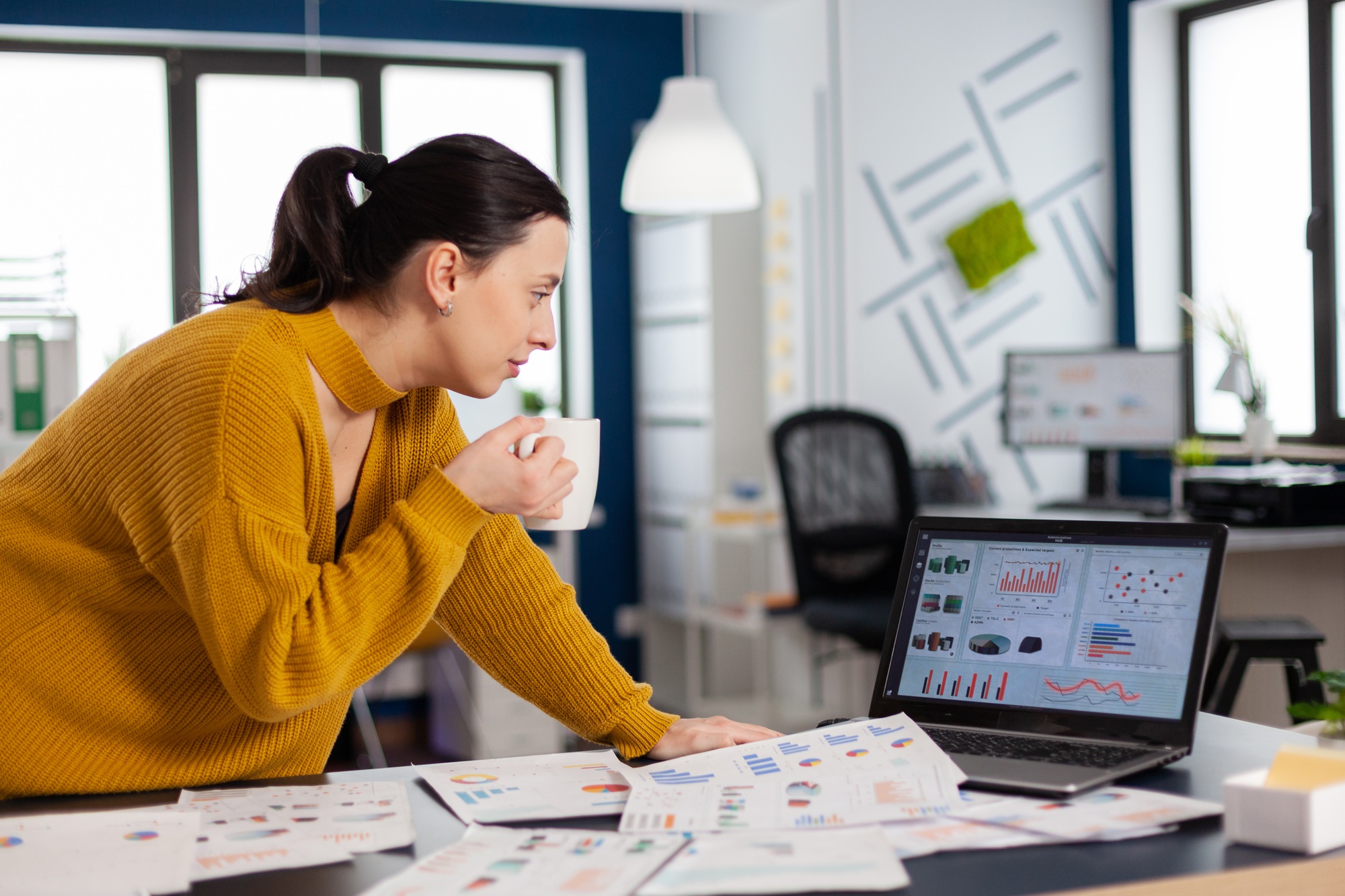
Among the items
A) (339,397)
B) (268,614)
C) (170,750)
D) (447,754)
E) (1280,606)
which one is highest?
(339,397)

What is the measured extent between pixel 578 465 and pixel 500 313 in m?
0.17

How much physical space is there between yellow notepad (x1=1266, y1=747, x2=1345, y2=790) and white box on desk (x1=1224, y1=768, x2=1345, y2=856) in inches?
1.2

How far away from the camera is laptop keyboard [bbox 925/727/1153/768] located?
3.94 feet

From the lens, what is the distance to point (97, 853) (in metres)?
1.05

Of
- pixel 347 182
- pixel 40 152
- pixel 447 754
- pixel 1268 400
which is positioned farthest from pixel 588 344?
pixel 347 182

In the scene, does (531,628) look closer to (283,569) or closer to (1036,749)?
(283,569)

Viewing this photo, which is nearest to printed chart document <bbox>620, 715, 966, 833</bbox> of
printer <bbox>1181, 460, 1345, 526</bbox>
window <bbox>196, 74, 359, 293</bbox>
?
printer <bbox>1181, 460, 1345, 526</bbox>

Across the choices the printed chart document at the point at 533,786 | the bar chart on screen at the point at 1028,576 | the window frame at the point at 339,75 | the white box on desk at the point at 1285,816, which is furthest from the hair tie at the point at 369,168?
the window frame at the point at 339,75

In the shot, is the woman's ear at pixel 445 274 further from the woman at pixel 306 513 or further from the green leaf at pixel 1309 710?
the green leaf at pixel 1309 710

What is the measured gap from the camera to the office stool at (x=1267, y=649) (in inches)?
126

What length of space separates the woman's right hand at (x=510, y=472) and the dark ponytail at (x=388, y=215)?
179 millimetres

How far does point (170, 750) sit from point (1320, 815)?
0.97 m

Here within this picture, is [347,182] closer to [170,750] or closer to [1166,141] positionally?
[170,750]

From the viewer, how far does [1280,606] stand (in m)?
3.92
